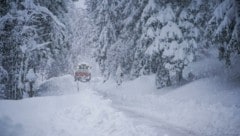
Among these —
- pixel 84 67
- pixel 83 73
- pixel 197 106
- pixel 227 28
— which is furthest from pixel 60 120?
Answer: pixel 84 67

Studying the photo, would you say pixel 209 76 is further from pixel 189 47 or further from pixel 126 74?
pixel 126 74

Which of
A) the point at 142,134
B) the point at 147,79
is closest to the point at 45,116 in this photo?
the point at 142,134

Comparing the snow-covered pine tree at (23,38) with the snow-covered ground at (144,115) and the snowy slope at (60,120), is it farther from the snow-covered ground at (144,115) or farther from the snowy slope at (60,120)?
the snowy slope at (60,120)

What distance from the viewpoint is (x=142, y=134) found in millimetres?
10312

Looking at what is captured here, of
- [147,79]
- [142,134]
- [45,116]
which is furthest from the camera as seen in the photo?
[147,79]

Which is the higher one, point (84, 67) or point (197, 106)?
point (84, 67)

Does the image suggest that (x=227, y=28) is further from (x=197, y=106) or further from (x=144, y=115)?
(x=144, y=115)

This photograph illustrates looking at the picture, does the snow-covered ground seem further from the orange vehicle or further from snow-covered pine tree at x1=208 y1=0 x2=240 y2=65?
the orange vehicle

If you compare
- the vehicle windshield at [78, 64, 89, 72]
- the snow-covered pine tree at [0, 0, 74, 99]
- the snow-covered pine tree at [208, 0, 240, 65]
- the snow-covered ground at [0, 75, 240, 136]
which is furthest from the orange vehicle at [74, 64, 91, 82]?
the snow-covered pine tree at [208, 0, 240, 65]

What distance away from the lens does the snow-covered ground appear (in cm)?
1098

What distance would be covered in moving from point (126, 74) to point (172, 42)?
9.35 meters

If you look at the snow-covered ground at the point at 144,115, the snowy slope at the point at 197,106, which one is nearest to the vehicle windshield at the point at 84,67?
the snowy slope at the point at 197,106

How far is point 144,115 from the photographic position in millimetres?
14844

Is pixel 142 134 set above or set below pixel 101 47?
Result: below
